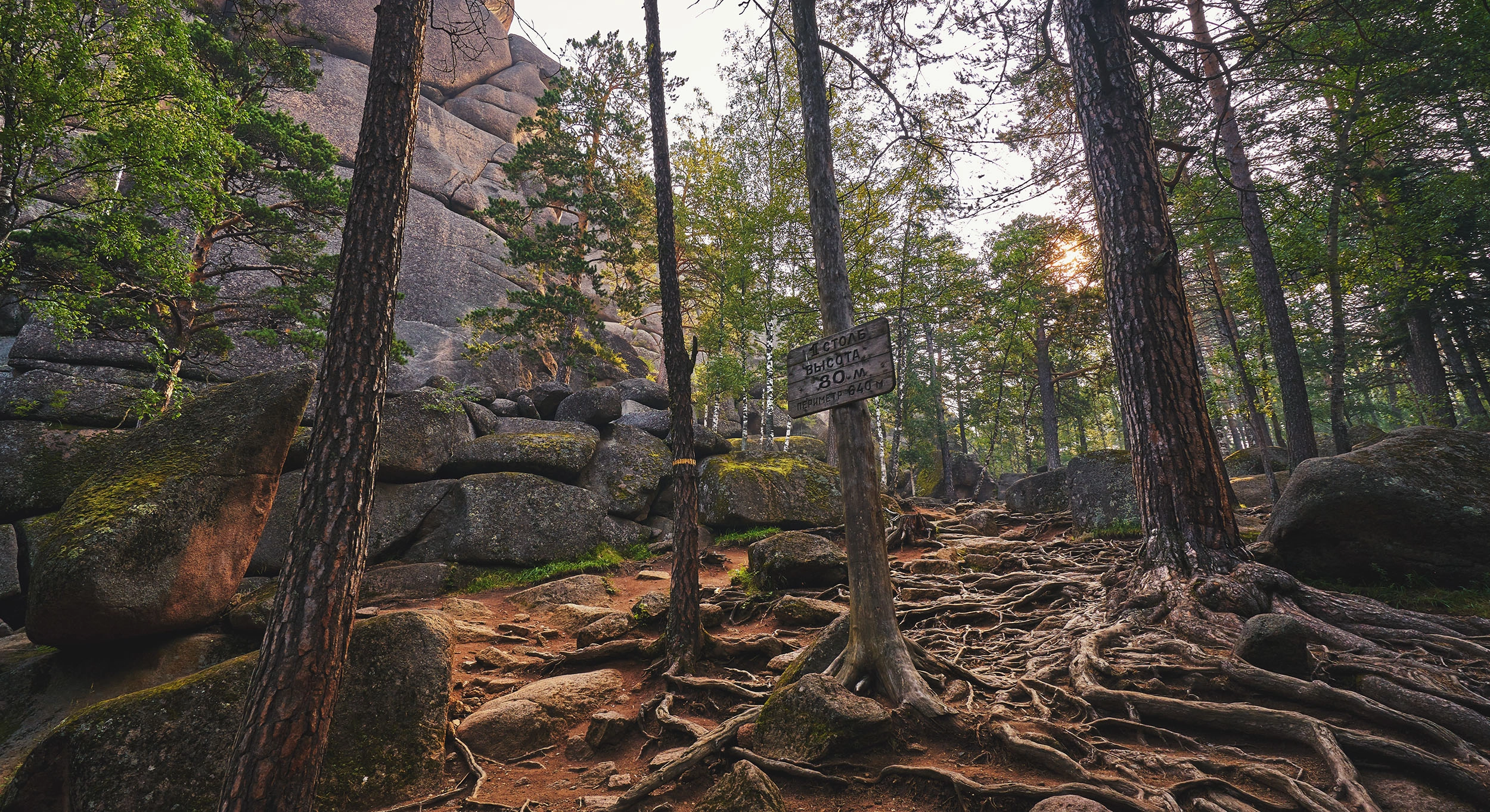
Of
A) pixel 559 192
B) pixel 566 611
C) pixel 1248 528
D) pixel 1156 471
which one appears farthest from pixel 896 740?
pixel 559 192

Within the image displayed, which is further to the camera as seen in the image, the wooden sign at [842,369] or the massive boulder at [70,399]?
the massive boulder at [70,399]

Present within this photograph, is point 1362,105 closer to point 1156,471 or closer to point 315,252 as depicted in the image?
point 1156,471

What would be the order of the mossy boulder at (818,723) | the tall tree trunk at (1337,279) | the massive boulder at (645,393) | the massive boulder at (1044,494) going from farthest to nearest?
the massive boulder at (645,393)
the massive boulder at (1044,494)
the tall tree trunk at (1337,279)
the mossy boulder at (818,723)

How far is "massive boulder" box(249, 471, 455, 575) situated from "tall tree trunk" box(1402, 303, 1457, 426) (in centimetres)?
2750

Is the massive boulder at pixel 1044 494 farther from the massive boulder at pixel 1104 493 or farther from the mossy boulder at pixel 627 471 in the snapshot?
the mossy boulder at pixel 627 471

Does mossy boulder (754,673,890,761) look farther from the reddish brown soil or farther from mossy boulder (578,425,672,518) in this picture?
mossy boulder (578,425,672,518)

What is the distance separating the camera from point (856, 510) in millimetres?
4504

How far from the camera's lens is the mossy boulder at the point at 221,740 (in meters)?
3.64

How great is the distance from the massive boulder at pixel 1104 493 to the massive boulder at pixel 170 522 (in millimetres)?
12657

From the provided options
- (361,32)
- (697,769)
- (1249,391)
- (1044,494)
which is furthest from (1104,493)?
(361,32)

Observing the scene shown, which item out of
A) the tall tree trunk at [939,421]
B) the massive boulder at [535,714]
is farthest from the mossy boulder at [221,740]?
the tall tree trunk at [939,421]

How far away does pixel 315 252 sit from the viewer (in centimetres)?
1370

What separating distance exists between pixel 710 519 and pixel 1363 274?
A: 16.5m

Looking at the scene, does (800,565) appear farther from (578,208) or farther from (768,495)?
(578,208)
